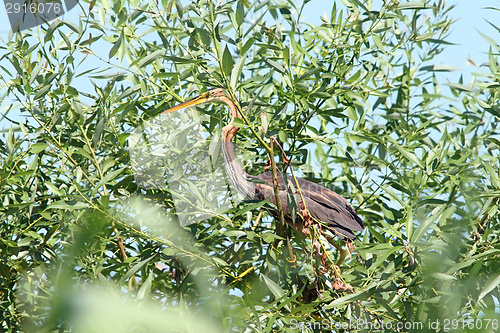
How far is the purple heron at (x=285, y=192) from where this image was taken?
9.84 feet

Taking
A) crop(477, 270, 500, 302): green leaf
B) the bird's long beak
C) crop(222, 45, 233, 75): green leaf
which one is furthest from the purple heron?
crop(477, 270, 500, 302): green leaf

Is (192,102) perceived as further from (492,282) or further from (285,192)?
(492,282)

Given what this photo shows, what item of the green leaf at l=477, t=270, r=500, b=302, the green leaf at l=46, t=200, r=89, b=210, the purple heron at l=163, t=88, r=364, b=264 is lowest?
the green leaf at l=477, t=270, r=500, b=302

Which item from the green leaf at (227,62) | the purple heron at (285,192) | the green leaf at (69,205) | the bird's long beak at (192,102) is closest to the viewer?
the green leaf at (227,62)

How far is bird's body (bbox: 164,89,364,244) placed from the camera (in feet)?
9.86

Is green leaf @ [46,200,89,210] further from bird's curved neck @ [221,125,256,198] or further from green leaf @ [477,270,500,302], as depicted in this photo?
green leaf @ [477,270,500,302]

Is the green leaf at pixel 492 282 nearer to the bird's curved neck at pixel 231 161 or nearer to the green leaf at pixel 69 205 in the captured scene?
the bird's curved neck at pixel 231 161

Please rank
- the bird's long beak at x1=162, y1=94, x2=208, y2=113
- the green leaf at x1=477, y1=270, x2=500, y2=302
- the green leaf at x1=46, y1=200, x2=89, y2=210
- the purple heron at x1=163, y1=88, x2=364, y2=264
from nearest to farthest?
1. the green leaf at x1=477, y1=270, x2=500, y2=302
2. the green leaf at x1=46, y1=200, x2=89, y2=210
3. the bird's long beak at x1=162, y1=94, x2=208, y2=113
4. the purple heron at x1=163, y1=88, x2=364, y2=264

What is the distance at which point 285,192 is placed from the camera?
3014 millimetres

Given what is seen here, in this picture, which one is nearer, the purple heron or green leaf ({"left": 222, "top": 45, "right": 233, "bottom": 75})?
green leaf ({"left": 222, "top": 45, "right": 233, "bottom": 75})

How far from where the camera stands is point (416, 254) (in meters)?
1.98

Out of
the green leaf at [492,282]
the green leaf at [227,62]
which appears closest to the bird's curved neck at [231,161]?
the green leaf at [227,62]

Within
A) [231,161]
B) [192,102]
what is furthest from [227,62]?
[231,161]

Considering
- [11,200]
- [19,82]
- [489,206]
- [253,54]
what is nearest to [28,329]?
[489,206]
